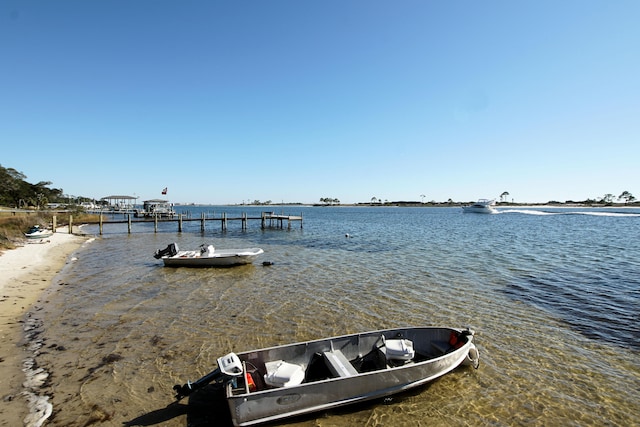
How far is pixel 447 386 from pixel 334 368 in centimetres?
273

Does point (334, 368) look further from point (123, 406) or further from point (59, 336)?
point (59, 336)

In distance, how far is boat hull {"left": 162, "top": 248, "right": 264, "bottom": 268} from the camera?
63.4 ft

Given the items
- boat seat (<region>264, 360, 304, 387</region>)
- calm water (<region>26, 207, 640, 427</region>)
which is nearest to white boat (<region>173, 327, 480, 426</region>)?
boat seat (<region>264, 360, 304, 387</region>)

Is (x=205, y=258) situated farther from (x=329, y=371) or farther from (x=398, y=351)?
(x=398, y=351)

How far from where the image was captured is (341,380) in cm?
568

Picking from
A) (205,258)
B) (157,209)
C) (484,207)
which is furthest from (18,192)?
(484,207)

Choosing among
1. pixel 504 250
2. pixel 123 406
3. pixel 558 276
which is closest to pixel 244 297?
pixel 123 406

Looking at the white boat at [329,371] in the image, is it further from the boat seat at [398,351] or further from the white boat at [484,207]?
Answer: the white boat at [484,207]

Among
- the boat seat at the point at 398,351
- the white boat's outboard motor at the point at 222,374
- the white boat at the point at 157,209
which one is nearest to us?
the white boat's outboard motor at the point at 222,374

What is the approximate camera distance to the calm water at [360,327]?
20.1 ft

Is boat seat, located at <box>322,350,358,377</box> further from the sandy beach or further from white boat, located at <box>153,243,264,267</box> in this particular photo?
white boat, located at <box>153,243,264,267</box>

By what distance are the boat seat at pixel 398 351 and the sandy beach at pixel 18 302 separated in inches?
269

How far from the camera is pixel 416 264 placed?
2022 cm

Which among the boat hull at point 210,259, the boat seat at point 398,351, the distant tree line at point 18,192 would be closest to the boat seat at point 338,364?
the boat seat at point 398,351
